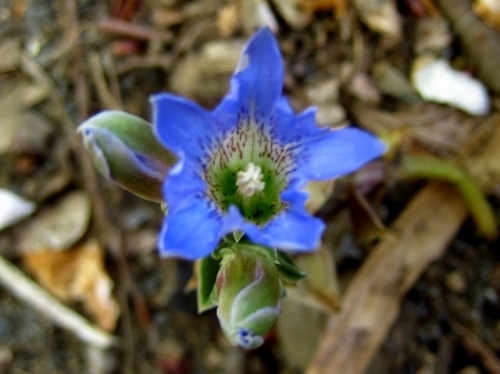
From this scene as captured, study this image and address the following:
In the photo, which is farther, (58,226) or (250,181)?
(58,226)

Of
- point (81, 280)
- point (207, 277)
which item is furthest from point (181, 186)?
point (81, 280)

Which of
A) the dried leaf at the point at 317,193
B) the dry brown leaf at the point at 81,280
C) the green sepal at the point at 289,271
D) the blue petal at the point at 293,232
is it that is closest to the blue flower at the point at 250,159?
the blue petal at the point at 293,232

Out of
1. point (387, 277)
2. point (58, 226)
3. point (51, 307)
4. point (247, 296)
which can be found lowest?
point (387, 277)

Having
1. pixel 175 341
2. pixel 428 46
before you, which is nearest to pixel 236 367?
pixel 175 341

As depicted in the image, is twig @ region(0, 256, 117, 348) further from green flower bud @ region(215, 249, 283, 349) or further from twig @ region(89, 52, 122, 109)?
green flower bud @ region(215, 249, 283, 349)

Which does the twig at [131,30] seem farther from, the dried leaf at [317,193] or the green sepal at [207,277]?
the green sepal at [207,277]

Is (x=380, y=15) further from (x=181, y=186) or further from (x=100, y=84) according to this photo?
(x=181, y=186)

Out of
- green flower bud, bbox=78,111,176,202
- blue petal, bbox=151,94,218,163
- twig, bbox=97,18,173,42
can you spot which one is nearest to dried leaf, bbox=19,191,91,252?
twig, bbox=97,18,173,42
